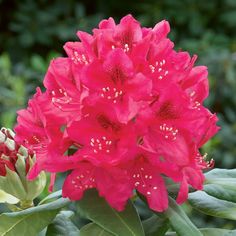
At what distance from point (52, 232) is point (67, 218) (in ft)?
0.15

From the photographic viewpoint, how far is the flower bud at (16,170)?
111cm

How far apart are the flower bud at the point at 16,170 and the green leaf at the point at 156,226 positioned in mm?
173

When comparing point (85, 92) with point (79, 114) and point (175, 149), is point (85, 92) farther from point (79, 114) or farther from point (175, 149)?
point (175, 149)

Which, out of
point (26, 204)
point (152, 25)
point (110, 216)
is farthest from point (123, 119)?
point (152, 25)

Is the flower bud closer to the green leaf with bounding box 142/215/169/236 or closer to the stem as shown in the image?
the stem

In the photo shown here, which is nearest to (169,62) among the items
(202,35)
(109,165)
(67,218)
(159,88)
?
(159,88)

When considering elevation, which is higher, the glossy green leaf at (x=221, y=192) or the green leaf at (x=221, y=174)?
the glossy green leaf at (x=221, y=192)

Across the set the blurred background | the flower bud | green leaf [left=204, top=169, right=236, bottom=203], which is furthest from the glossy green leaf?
the blurred background

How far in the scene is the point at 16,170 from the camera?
113 cm

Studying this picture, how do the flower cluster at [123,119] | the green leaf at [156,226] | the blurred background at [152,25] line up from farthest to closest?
the blurred background at [152,25] → the green leaf at [156,226] → the flower cluster at [123,119]

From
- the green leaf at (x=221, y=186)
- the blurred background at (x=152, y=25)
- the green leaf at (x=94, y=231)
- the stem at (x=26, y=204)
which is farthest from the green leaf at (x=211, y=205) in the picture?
the blurred background at (x=152, y=25)

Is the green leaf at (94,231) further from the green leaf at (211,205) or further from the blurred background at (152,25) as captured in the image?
the blurred background at (152,25)

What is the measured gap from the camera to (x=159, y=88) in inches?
40.1

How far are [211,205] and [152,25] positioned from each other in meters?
2.29
